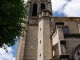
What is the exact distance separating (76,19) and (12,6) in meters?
16.4

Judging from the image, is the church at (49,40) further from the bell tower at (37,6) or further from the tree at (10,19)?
the tree at (10,19)

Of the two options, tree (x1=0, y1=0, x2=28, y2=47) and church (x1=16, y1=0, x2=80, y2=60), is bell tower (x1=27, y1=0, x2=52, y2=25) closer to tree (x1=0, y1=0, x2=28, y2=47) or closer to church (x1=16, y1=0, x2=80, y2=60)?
church (x1=16, y1=0, x2=80, y2=60)

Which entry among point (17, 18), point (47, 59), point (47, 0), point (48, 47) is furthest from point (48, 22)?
point (17, 18)

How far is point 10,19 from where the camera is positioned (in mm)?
8312

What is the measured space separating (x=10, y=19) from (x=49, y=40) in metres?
10.2

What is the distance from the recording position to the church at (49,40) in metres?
13.9

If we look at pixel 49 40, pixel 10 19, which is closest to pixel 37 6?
pixel 49 40

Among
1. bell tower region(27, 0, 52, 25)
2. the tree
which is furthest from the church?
the tree

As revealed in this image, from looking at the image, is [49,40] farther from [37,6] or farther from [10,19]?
[37,6]

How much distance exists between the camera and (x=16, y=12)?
335 inches

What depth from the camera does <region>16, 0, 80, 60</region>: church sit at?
13.9 meters

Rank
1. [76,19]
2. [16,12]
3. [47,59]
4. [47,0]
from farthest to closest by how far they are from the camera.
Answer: [47,0] < [76,19] < [47,59] < [16,12]

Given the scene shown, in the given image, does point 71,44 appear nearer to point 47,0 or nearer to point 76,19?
point 76,19

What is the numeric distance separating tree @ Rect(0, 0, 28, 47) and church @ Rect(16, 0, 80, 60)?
5.46 metres
